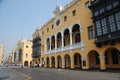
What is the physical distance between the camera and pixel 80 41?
34375 mm

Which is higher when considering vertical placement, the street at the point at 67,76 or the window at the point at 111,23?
the window at the point at 111,23

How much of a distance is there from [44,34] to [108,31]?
32.6 meters

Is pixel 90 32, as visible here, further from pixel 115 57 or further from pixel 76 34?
pixel 76 34

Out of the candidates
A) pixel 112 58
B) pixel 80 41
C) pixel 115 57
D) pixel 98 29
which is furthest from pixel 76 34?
pixel 115 57

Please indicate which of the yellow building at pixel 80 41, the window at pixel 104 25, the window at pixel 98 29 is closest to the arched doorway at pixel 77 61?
the yellow building at pixel 80 41

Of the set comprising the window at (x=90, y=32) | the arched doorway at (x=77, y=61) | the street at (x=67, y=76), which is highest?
the window at (x=90, y=32)

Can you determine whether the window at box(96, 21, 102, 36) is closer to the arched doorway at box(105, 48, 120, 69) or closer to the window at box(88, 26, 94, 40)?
the window at box(88, 26, 94, 40)

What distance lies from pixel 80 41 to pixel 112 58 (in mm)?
8715

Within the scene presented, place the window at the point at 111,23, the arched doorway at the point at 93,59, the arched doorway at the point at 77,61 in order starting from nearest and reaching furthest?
1. the window at the point at 111,23
2. the arched doorway at the point at 93,59
3. the arched doorway at the point at 77,61

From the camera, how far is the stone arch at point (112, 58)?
2659 centimetres

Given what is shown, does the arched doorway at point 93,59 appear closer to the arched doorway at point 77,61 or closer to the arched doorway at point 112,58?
the arched doorway at point 112,58

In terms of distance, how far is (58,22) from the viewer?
4422 centimetres

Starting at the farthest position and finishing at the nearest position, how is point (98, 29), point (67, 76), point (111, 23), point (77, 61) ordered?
point (77, 61)
point (98, 29)
point (111, 23)
point (67, 76)

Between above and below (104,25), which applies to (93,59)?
below
